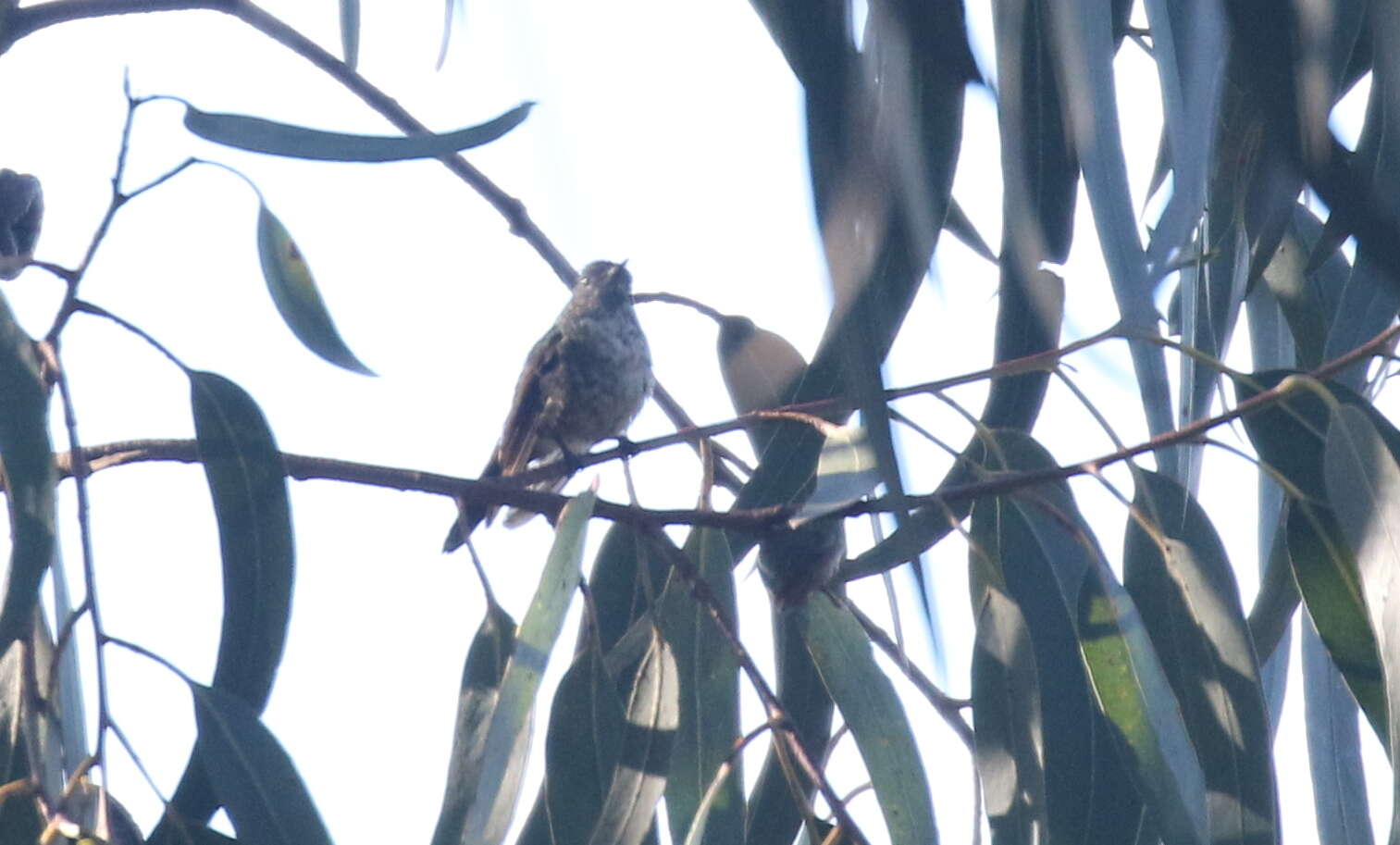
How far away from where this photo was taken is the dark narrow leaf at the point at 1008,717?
1622mm

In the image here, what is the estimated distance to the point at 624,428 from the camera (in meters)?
3.25

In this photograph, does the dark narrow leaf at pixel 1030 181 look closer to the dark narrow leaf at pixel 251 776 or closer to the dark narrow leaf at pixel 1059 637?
the dark narrow leaf at pixel 1059 637

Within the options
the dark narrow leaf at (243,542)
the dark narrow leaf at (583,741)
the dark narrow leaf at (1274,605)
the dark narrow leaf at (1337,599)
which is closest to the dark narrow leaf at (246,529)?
the dark narrow leaf at (243,542)

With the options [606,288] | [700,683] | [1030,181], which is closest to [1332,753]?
[700,683]

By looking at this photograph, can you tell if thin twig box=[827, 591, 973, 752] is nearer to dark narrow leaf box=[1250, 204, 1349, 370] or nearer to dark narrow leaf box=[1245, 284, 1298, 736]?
dark narrow leaf box=[1245, 284, 1298, 736]

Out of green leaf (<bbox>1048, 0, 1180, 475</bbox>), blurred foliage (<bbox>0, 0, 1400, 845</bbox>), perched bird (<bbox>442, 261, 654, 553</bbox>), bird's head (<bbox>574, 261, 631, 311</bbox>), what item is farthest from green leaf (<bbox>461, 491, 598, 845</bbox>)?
bird's head (<bbox>574, 261, 631, 311</bbox>)

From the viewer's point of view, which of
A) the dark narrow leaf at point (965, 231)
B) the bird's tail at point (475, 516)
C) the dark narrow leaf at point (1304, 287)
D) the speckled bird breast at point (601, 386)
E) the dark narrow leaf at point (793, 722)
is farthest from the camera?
the speckled bird breast at point (601, 386)

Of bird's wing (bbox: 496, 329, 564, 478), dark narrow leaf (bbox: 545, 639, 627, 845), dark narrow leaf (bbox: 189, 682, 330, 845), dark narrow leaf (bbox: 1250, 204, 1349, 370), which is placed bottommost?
dark narrow leaf (bbox: 189, 682, 330, 845)

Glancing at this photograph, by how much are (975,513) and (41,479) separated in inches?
38.8

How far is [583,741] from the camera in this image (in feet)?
5.58

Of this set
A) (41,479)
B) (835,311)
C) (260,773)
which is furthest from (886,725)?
(835,311)

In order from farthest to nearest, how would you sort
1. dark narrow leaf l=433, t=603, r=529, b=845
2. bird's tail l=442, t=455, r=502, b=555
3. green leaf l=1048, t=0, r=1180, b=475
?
bird's tail l=442, t=455, r=502, b=555 → dark narrow leaf l=433, t=603, r=529, b=845 → green leaf l=1048, t=0, r=1180, b=475

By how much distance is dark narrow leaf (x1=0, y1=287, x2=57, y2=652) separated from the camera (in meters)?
1.41

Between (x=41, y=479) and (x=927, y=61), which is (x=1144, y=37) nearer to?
(x=927, y=61)
